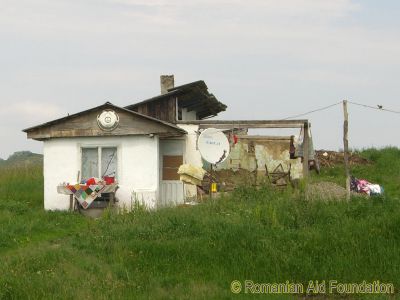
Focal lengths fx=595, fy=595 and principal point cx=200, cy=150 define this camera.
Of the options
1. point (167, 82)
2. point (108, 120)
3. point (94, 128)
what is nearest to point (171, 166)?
point (108, 120)

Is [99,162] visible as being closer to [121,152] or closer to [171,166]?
[121,152]

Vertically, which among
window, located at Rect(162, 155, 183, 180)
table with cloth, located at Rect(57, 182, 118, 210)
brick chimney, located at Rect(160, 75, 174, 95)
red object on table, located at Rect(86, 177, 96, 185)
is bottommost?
table with cloth, located at Rect(57, 182, 118, 210)

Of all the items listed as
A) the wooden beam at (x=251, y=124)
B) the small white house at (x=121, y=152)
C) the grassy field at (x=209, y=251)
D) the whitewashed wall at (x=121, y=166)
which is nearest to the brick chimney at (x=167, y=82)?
the small white house at (x=121, y=152)

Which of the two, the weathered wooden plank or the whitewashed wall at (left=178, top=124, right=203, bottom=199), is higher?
the weathered wooden plank

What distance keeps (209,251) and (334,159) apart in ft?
52.2

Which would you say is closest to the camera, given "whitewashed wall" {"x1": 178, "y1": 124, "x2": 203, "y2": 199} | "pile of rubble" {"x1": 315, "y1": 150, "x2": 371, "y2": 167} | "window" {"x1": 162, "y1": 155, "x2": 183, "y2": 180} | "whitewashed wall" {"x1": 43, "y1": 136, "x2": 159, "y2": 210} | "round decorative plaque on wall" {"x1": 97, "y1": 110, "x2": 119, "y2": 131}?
"whitewashed wall" {"x1": 43, "y1": 136, "x2": 159, "y2": 210}

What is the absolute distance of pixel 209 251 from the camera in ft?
33.7

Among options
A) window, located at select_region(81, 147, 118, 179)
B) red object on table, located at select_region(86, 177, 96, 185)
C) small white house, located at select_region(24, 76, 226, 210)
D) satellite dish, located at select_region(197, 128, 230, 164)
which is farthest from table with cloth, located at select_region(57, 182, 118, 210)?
satellite dish, located at select_region(197, 128, 230, 164)

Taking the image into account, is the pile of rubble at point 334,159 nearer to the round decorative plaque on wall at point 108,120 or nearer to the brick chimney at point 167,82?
the brick chimney at point 167,82

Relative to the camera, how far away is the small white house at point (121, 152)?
59.9ft

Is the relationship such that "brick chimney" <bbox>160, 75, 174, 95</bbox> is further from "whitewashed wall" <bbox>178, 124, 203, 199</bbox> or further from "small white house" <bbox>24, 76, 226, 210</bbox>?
"whitewashed wall" <bbox>178, 124, 203, 199</bbox>

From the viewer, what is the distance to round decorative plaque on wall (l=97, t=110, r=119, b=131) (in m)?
18.4

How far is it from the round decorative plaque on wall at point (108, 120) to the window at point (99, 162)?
0.70 m

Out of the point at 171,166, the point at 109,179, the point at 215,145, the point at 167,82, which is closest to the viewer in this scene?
the point at 215,145
